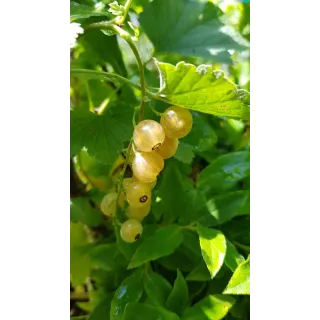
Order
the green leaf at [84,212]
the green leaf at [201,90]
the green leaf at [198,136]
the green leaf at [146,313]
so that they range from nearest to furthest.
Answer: the green leaf at [201,90] → the green leaf at [146,313] → the green leaf at [198,136] → the green leaf at [84,212]

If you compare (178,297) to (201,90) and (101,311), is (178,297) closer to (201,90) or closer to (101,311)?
(101,311)

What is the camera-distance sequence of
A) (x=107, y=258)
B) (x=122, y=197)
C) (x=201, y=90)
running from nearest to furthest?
(x=201, y=90) < (x=122, y=197) < (x=107, y=258)

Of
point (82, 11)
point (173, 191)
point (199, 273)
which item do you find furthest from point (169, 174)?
point (82, 11)

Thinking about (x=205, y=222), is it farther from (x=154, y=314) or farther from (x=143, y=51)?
(x=143, y=51)

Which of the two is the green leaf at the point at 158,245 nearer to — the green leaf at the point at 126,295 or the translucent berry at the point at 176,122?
the green leaf at the point at 126,295

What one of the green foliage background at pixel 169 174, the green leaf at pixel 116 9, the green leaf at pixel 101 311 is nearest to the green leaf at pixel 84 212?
the green foliage background at pixel 169 174

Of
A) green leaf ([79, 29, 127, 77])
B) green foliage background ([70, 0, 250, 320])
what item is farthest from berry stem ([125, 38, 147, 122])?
green leaf ([79, 29, 127, 77])

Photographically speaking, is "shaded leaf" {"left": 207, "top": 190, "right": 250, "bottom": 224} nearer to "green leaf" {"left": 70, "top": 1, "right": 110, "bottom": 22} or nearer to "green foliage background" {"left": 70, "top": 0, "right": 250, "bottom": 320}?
"green foliage background" {"left": 70, "top": 0, "right": 250, "bottom": 320}
